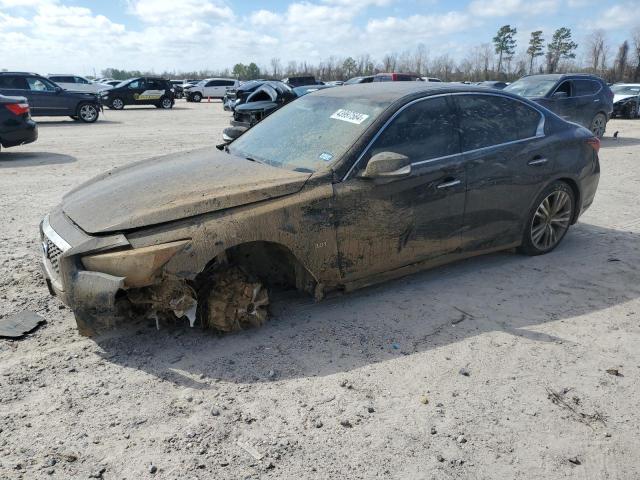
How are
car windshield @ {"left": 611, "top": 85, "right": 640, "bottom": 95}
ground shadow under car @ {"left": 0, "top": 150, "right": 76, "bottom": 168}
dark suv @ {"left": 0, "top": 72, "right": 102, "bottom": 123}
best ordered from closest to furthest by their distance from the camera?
ground shadow under car @ {"left": 0, "top": 150, "right": 76, "bottom": 168}, dark suv @ {"left": 0, "top": 72, "right": 102, "bottom": 123}, car windshield @ {"left": 611, "top": 85, "right": 640, "bottom": 95}

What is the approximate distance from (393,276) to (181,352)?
5.70 ft

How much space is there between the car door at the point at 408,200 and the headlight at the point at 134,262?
1246 mm

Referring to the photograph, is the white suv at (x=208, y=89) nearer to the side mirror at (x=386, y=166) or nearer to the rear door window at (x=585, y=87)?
the rear door window at (x=585, y=87)

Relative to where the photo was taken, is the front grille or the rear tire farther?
the rear tire

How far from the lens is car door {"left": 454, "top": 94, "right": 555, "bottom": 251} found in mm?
4531

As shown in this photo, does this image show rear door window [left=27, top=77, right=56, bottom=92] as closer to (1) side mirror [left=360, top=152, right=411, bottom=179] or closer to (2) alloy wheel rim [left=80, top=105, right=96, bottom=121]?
(2) alloy wheel rim [left=80, top=105, right=96, bottom=121]

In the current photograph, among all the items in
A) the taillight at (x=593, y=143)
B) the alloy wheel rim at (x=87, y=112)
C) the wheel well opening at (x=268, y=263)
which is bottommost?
the alloy wheel rim at (x=87, y=112)

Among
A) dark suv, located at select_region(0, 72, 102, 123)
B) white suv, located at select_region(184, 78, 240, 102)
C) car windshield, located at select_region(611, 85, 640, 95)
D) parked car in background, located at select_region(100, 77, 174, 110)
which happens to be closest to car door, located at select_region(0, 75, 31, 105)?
dark suv, located at select_region(0, 72, 102, 123)

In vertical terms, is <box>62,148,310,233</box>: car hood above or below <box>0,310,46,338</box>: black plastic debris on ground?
above

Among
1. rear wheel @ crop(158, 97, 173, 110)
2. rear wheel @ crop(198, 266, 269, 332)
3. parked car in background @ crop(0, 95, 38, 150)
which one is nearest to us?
rear wheel @ crop(198, 266, 269, 332)

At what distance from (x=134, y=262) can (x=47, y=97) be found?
1791 centimetres

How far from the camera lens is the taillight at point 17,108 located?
11.0m

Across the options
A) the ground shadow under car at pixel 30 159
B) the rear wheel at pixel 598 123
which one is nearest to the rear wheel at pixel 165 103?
the ground shadow under car at pixel 30 159

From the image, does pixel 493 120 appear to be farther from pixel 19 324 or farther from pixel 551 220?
pixel 19 324
